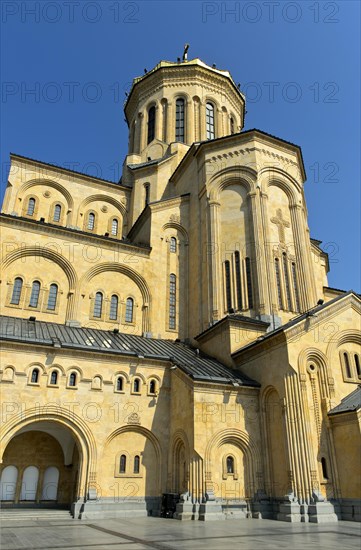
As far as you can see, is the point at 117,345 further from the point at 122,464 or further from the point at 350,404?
the point at 350,404

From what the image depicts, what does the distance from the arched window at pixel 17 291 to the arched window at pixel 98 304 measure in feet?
14.1

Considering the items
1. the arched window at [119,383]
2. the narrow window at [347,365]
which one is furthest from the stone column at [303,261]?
the arched window at [119,383]

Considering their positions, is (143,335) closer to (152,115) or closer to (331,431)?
(331,431)

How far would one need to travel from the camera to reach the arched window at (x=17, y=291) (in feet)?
73.5

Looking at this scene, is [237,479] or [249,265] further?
[249,265]

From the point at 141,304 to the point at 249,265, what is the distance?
720 centimetres

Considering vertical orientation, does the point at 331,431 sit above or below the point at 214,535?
above

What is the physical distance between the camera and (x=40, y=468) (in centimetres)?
2014

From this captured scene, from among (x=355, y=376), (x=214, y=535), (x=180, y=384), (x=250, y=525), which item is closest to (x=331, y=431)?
(x=355, y=376)

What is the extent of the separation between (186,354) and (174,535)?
10945mm

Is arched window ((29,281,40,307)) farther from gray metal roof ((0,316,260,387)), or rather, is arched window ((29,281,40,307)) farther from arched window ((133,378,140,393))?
arched window ((133,378,140,393))

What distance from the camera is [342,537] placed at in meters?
11.5

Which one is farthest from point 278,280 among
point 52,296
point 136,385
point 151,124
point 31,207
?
point 151,124

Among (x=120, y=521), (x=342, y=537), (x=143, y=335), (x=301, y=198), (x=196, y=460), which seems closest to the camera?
(x=342, y=537)
